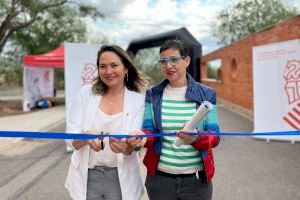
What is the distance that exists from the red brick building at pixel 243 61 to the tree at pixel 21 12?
817 cm

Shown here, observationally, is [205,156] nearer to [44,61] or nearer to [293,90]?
[293,90]

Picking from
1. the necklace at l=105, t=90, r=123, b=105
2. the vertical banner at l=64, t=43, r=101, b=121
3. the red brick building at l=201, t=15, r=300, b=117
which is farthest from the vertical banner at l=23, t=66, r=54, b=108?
the necklace at l=105, t=90, r=123, b=105

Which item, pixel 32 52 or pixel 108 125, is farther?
pixel 32 52

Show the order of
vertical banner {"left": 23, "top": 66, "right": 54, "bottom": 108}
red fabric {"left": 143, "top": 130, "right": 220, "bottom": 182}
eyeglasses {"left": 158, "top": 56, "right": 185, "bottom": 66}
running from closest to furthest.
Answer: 1. red fabric {"left": 143, "top": 130, "right": 220, "bottom": 182}
2. eyeglasses {"left": 158, "top": 56, "right": 185, "bottom": 66}
3. vertical banner {"left": 23, "top": 66, "right": 54, "bottom": 108}

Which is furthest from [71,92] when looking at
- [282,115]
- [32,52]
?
[32,52]

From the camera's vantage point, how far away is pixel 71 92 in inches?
368

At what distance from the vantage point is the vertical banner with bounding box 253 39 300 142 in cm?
945

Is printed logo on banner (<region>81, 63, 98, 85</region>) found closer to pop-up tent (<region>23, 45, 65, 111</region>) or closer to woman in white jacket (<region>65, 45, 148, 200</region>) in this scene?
woman in white jacket (<region>65, 45, 148, 200</region>)

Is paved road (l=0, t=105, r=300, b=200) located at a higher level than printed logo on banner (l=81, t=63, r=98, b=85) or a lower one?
lower

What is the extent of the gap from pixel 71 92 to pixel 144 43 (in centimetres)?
964

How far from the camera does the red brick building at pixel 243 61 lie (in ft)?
44.1

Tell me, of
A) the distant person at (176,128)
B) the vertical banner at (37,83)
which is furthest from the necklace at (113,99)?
the vertical banner at (37,83)

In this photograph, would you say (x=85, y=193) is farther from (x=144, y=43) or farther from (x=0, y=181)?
(x=144, y=43)

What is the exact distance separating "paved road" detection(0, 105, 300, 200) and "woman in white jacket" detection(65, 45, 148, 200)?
307 centimetres
